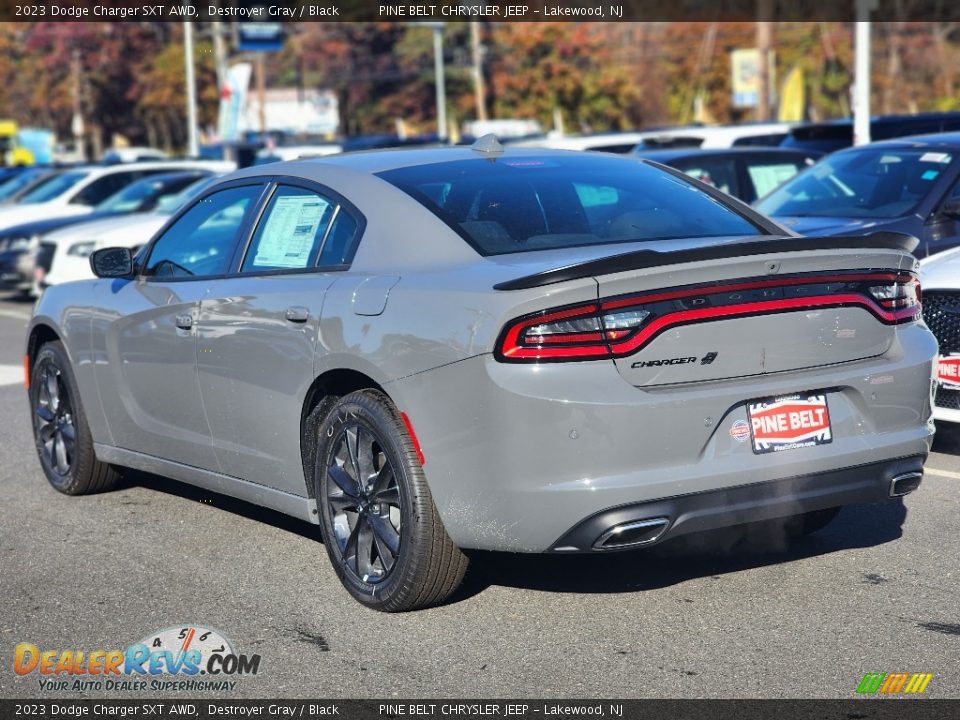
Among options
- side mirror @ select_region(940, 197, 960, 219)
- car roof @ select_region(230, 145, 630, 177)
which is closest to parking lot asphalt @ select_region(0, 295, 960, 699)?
car roof @ select_region(230, 145, 630, 177)

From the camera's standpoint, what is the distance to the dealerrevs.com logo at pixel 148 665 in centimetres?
446

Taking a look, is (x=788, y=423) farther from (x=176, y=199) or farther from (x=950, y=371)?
(x=176, y=199)

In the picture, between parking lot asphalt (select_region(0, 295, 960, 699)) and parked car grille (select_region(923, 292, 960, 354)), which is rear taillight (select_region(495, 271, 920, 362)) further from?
parked car grille (select_region(923, 292, 960, 354))

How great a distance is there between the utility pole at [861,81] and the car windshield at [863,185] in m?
4.62

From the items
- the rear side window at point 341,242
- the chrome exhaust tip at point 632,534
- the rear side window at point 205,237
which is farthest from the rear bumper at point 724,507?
the rear side window at point 205,237

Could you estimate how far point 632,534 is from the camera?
4531mm

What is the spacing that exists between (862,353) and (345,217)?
192 cm

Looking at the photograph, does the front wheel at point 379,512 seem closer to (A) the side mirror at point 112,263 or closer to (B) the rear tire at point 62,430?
(A) the side mirror at point 112,263

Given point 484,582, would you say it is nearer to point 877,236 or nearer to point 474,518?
point 474,518

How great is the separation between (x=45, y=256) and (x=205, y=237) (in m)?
10.6

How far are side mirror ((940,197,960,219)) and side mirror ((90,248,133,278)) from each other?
16.7 feet

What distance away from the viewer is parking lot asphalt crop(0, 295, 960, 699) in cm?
435

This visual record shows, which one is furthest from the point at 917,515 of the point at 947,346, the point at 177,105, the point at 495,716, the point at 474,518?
the point at 177,105

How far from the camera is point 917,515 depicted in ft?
20.4
